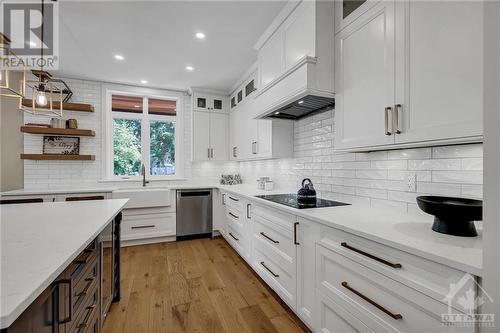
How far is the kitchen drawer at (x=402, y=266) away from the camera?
0.89 metres

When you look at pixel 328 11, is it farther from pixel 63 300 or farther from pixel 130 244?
pixel 130 244

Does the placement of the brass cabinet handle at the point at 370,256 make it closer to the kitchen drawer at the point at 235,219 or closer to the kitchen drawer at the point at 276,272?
the kitchen drawer at the point at 276,272

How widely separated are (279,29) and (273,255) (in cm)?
222

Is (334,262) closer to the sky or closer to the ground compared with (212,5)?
closer to the ground

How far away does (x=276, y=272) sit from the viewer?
2.16 metres

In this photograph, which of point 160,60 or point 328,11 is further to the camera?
point 160,60

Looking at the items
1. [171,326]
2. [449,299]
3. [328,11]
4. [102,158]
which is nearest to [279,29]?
[328,11]

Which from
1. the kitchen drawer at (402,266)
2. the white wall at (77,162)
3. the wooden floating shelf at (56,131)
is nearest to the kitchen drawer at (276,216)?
the kitchen drawer at (402,266)

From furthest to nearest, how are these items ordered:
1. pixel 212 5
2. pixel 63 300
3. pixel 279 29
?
pixel 279 29
pixel 212 5
pixel 63 300

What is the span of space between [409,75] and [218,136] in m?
3.60

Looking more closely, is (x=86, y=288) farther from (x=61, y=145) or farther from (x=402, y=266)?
(x=61, y=145)

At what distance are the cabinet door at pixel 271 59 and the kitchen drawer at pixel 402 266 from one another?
1.72 metres

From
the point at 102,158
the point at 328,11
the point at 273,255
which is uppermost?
the point at 328,11

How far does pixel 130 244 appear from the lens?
12.4 feet
